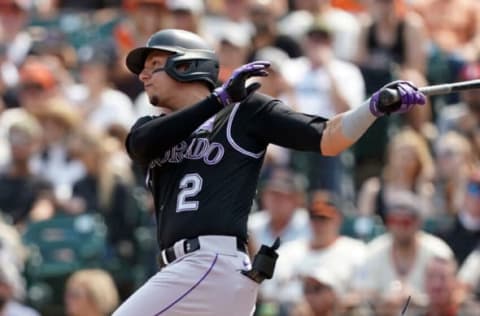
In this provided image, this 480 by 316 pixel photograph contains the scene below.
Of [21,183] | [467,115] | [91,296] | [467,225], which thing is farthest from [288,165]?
[91,296]

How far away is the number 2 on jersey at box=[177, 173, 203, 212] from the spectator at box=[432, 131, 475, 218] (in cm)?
453

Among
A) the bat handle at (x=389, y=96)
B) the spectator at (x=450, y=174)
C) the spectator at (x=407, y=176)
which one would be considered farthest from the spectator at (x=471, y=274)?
the bat handle at (x=389, y=96)

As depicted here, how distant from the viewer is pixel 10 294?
1010cm

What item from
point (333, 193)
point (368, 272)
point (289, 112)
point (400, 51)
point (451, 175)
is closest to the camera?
point (289, 112)

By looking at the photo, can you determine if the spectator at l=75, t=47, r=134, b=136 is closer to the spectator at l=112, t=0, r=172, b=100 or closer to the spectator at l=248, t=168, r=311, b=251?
the spectator at l=112, t=0, r=172, b=100

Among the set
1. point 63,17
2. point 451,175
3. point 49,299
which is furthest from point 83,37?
point 451,175

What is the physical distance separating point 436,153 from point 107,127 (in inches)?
121

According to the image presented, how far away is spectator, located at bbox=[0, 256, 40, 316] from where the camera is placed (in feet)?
33.0

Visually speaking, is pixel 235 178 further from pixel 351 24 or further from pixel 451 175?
pixel 351 24

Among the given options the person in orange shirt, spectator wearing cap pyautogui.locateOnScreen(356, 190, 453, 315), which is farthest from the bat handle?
the person in orange shirt

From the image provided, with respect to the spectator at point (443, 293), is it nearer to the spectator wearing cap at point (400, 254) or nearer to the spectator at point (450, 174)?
the spectator wearing cap at point (400, 254)

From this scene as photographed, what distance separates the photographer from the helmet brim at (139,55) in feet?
20.7

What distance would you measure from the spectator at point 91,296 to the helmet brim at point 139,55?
140 inches

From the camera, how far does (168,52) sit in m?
6.34
